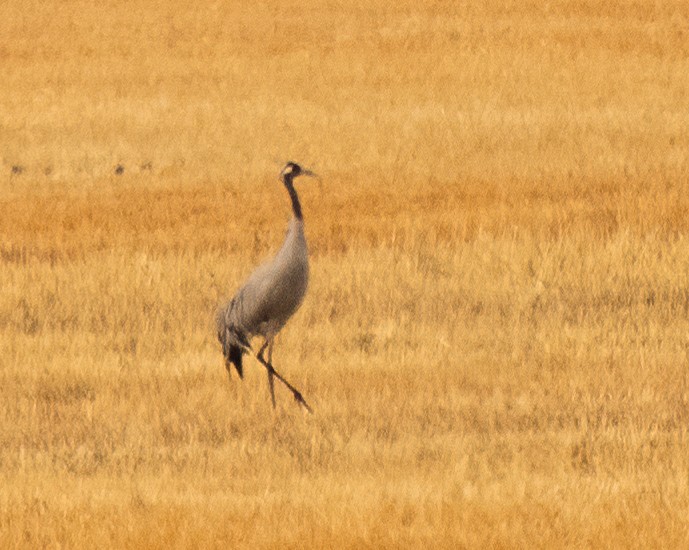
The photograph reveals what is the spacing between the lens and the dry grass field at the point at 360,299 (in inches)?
245

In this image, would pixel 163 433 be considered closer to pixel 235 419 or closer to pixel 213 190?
pixel 235 419

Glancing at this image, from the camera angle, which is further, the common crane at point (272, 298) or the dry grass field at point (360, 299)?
the common crane at point (272, 298)

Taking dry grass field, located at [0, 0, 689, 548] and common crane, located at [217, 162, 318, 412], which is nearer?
dry grass field, located at [0, 0, 689, 548]

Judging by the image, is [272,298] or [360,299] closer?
[272,298]

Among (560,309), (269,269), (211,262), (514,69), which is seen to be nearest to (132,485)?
(269,269)

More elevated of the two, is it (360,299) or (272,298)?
(272,298)

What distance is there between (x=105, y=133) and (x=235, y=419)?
51.0ft

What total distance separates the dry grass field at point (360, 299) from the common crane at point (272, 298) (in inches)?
9.5

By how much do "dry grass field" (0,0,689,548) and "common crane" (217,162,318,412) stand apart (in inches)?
9.5

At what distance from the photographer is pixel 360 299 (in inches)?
433

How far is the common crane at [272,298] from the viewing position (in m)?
8.18

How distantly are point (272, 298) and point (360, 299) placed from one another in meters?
2.77

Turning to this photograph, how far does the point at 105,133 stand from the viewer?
75.2 feet

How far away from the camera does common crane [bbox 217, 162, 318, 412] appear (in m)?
8.18
